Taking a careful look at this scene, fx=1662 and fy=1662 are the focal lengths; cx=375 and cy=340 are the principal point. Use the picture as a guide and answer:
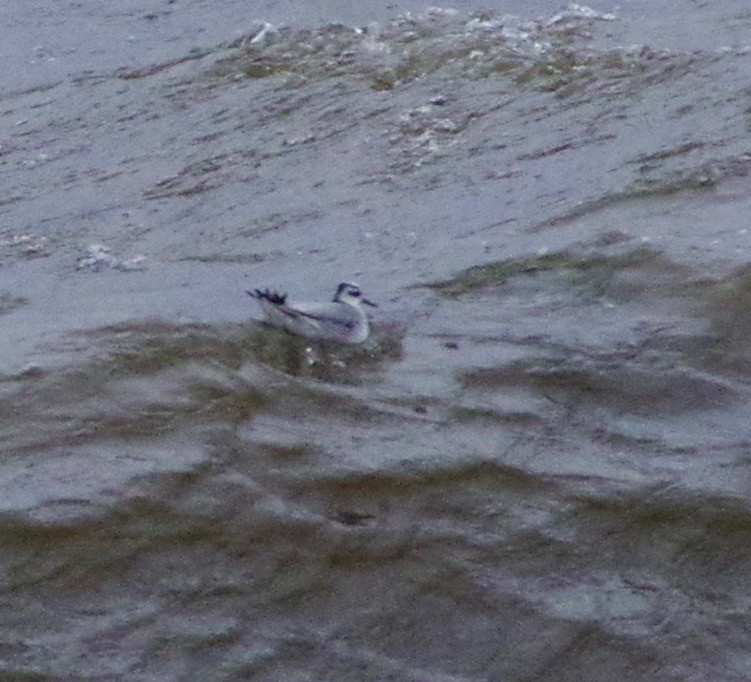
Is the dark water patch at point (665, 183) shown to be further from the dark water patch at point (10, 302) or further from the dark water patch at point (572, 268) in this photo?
the dark water patch at point (10, 302)

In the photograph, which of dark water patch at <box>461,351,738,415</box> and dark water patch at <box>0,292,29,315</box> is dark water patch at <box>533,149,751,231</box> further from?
dark water patch at <box>0,292,29,315</box>

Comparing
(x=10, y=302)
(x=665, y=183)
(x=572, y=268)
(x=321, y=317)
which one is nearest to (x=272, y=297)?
(x=321, y=317)

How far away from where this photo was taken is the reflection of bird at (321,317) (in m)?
6.10

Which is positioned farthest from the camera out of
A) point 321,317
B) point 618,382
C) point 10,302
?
point 10,302

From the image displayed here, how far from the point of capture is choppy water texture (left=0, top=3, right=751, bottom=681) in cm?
482

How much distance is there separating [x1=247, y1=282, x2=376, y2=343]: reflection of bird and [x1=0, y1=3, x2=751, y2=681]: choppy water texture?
89mm

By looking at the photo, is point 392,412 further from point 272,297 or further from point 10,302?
point 10,302

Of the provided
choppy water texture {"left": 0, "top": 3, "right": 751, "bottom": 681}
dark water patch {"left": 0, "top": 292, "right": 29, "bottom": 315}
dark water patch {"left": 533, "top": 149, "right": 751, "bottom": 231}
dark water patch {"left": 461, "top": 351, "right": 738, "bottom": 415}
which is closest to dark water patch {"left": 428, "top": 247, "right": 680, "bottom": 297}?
choppy water texture {"left": 0, "top": 3, "right": 751, "bottom": 681}

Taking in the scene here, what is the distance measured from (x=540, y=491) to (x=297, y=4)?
6.32 meters

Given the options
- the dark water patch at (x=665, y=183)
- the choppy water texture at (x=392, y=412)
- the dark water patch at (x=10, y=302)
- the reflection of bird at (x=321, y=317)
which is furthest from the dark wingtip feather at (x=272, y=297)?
the dark water patch at (x=665, y=183)

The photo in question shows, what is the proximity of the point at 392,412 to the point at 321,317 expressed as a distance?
2.22 ft

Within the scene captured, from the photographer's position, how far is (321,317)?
6.18 meters

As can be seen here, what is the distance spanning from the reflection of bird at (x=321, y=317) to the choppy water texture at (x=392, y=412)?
89 millimetres

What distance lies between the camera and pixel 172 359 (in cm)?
567
